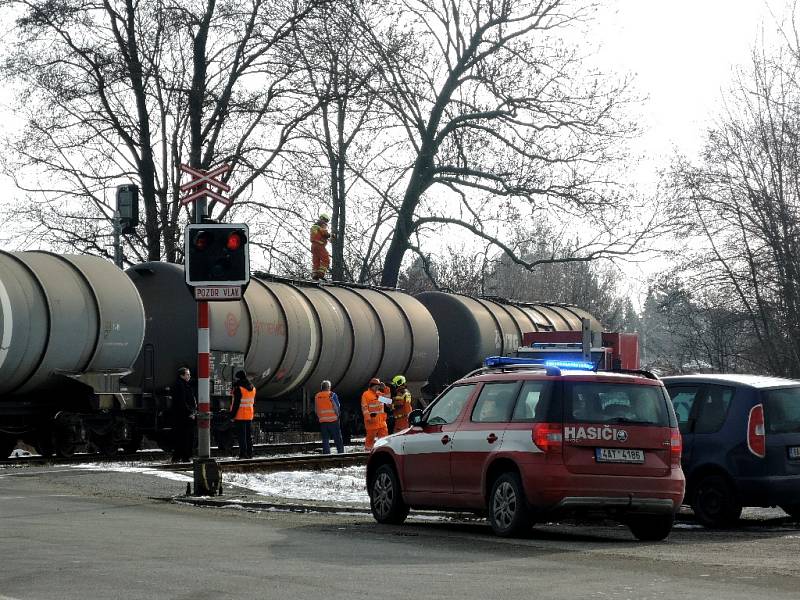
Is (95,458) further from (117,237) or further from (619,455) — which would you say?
(619,455)

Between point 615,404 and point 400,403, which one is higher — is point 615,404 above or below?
below

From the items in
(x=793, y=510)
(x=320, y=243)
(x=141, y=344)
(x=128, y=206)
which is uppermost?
(x=128, y=206)

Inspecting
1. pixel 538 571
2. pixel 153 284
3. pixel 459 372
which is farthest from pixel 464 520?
pixel 459 372

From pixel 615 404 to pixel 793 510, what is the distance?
3.49 meters

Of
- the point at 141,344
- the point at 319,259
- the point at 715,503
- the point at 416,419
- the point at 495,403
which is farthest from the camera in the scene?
the point at 319,259

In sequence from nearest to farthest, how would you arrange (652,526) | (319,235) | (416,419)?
(652,526) < (416,419) < (319,235)

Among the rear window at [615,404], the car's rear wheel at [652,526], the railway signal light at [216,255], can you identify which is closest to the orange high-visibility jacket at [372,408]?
the railway signal light at [216,255]

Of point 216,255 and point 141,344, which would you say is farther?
point 141,344

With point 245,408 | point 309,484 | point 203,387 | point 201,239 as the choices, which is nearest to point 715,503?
point 203,387

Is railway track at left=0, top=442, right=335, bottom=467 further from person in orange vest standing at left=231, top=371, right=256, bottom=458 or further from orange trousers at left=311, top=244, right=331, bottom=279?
orange trousers at left=311, top=244, right=331, bottom=279

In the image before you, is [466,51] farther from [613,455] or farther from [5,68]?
[613,455]

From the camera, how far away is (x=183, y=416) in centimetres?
2480

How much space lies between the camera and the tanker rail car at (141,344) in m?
24.3

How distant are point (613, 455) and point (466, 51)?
34.1 meters
